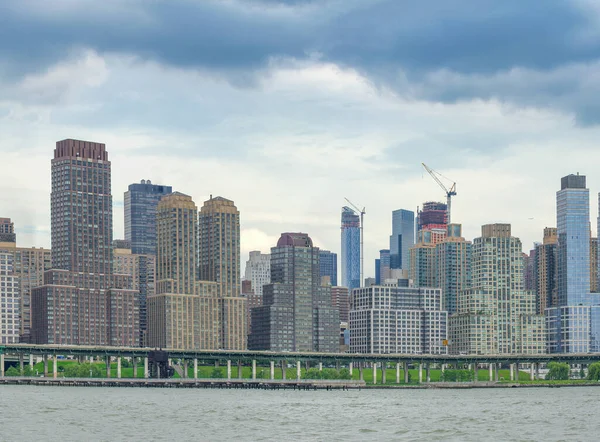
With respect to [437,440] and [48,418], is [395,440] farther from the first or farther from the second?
[48,418]

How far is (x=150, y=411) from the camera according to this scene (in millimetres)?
193750

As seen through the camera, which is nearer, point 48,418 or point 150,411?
point 48,418

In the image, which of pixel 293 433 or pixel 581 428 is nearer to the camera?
pixel 293 433

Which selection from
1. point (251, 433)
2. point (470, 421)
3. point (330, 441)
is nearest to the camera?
point (330, 441)

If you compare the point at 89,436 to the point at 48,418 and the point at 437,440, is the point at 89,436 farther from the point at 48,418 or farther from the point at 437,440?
the point at 437,440

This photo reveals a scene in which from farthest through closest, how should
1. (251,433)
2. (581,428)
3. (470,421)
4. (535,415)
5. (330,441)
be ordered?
(535,415)
(470,421)
(581,428)
(251,433)
(330,441)

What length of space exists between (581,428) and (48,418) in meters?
70.6

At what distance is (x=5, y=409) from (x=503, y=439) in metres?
81.6

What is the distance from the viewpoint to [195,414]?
186 meters

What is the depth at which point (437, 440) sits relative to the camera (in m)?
146

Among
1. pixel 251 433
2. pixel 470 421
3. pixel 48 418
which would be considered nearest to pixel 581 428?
pixel 470 421

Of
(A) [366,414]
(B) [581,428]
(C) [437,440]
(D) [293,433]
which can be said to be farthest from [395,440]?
(A) [366,414]

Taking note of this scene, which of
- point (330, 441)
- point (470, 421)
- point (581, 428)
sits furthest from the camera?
point (470, 421)

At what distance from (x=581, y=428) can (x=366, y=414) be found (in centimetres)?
3927
